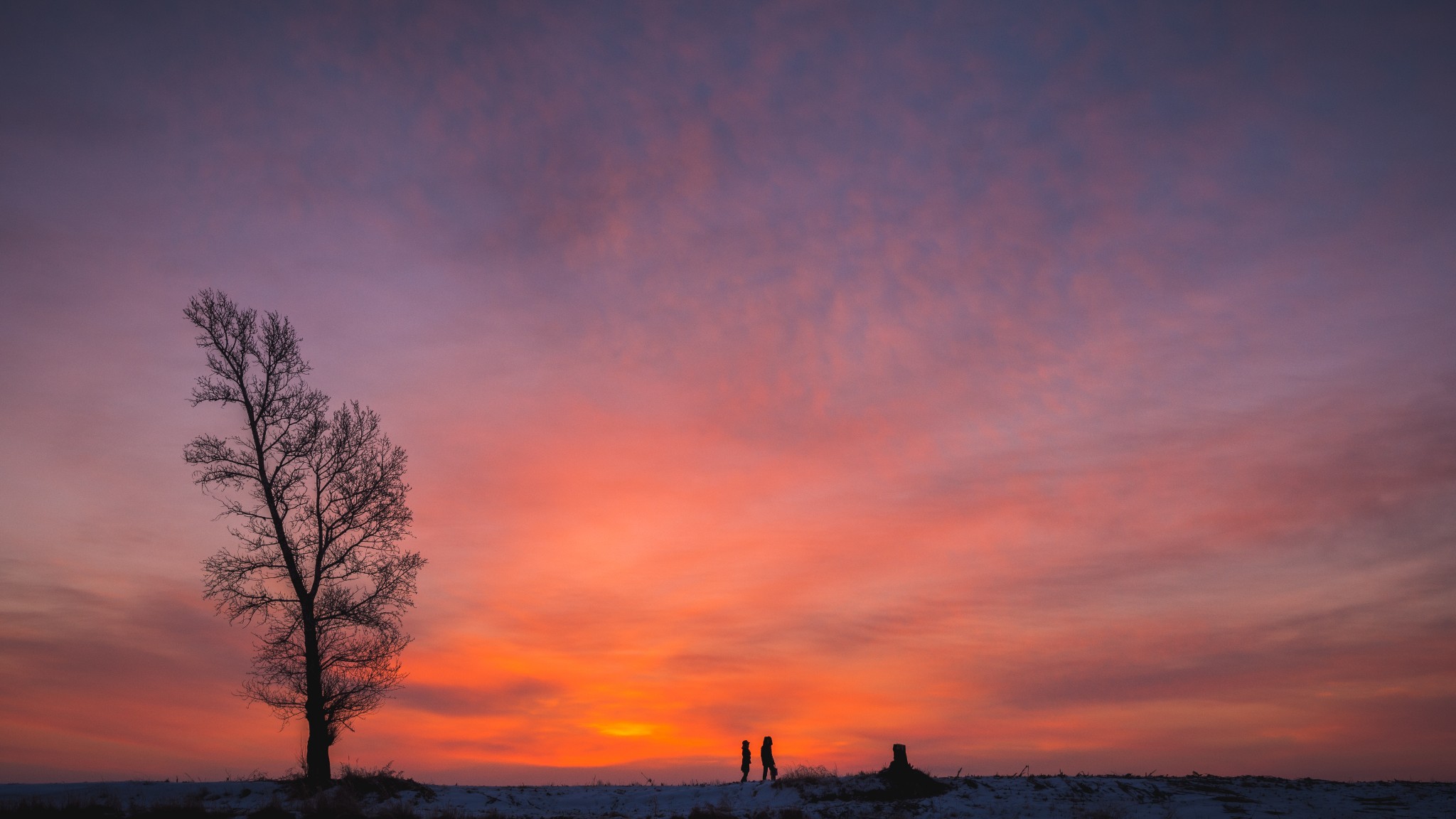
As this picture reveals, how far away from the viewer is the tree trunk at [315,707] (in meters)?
25.0

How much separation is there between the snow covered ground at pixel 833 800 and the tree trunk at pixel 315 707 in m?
1.10

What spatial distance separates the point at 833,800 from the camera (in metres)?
23.2

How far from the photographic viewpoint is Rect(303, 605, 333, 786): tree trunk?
25.0 meters

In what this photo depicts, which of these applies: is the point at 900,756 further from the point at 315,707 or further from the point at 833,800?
the point at 315,707

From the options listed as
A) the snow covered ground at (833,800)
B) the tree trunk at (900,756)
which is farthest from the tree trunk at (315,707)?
the tree trunk at (900,756)

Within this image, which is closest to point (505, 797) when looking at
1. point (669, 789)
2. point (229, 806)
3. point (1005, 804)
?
point (669, 789)

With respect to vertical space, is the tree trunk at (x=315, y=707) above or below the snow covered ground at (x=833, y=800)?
above

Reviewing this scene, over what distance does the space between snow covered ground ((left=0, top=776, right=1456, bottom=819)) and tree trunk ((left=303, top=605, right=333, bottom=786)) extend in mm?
1096

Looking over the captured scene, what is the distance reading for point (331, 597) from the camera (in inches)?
1035

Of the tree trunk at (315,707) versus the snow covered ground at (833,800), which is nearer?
the snow covered ground at (833,800)

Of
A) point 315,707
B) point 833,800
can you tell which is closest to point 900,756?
point 833,800

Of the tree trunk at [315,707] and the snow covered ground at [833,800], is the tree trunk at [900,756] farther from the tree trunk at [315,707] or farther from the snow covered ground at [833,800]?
the tree trunk at [315,707]

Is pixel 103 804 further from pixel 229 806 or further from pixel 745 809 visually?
pixel 745 809

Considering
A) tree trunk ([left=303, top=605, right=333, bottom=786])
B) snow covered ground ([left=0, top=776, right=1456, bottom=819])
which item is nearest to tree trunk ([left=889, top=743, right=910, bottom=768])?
snow covered ground ([left=0, top=776, right=1456, bottom=819])
